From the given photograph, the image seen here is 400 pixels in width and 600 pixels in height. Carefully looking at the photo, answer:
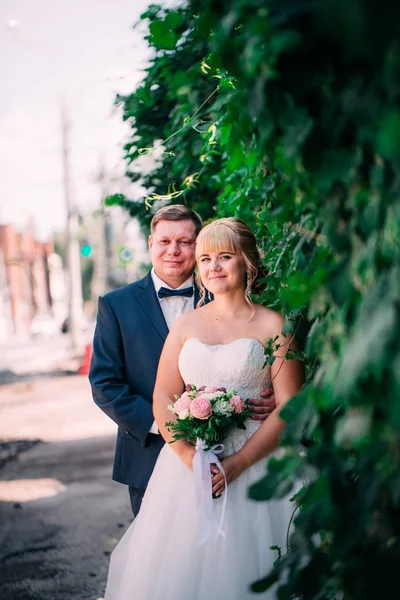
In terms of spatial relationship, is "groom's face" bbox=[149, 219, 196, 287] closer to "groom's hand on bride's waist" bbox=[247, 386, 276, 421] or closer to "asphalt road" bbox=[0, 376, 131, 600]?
"groom's hand on bride's waist" bbox=[247, 386, 276, 421]

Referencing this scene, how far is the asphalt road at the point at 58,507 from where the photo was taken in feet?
16.2

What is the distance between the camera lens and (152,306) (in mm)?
4078

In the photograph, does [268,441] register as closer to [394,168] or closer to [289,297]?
[289,297]

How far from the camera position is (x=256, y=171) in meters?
2.51

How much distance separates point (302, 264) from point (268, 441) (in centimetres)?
138

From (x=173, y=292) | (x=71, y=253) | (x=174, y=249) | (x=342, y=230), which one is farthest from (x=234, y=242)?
(x=71, y=253)

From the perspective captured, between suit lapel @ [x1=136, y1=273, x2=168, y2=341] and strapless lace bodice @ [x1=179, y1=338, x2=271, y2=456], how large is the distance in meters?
0.76

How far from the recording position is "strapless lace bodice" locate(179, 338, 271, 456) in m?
3.20

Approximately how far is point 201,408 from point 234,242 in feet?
2.87

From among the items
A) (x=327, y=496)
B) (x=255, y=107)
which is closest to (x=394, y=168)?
(x=255, y=107)

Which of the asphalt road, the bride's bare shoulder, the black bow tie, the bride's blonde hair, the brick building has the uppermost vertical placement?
the bride's blonde hair

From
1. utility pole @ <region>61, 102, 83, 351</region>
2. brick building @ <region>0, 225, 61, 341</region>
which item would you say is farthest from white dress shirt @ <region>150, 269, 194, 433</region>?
brick building @ <region>0, 225, 61, 341</region>

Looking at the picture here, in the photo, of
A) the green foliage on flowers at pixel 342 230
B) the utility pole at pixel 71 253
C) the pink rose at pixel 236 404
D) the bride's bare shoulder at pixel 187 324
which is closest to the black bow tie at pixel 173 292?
the bride's bare shoulder at pixel 187 324

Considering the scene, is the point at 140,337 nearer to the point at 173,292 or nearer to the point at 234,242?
the point at 173,292
